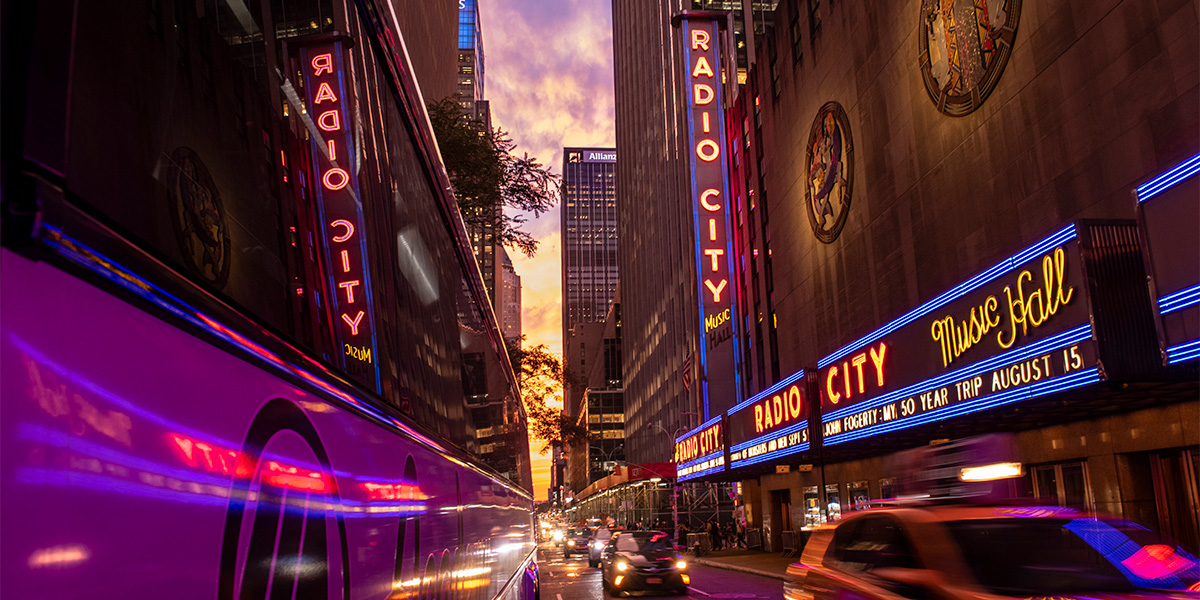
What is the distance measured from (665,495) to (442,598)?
7945 centimetres

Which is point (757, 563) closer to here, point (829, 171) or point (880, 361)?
point (880, 361)

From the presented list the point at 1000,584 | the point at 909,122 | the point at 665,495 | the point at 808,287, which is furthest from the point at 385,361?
the point at 665,495

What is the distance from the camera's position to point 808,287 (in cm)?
3194

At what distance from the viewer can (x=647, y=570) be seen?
21.0 m

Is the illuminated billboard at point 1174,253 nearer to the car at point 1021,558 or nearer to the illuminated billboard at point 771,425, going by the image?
the car at point 1021,558

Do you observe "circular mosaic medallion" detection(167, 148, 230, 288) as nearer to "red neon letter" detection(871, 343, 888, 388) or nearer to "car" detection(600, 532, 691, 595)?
"red neon letter" detection(871, 343, 888, 388)

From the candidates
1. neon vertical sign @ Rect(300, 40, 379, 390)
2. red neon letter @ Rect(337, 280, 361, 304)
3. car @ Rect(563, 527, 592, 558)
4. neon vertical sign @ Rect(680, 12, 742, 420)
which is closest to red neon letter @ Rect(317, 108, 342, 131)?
neon vertical sign @ Rect(300, 40, 379, 390)

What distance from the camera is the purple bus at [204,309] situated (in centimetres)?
131

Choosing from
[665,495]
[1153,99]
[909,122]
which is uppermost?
[909,122]

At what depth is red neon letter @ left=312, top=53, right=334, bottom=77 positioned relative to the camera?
312 centimetres

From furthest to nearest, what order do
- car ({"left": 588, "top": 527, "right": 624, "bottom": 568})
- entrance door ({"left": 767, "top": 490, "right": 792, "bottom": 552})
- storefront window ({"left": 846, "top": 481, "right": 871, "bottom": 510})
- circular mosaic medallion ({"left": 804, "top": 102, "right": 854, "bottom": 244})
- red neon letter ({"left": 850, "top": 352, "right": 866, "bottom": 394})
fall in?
entrance door ({"left": 767, "top": 490, "right": 792, "bottom": 552})
car ({"left": 588, "top": 527, "right": 624, "bottom": 568})
storefront window ({"left": 846, "top": 481, "right": 871, "bottom": 510})
circular mosaic medallion ({"left": 804, "top": 102, "right": 854, "bottom": 244})
red neon letter ({"left": 850, "top": 352, "right": 866, "bottom": 394})

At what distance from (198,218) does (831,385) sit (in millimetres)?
21979

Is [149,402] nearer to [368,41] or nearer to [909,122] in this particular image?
[368,41]

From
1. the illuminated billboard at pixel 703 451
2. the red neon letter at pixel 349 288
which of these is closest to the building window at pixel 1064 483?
the illuminated billboard at pixel 703 451
